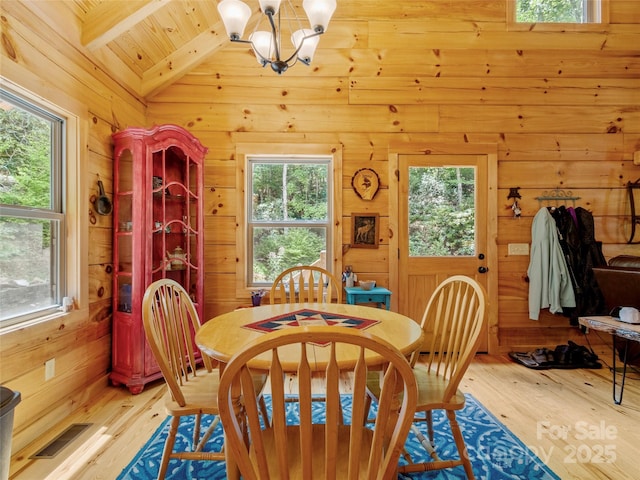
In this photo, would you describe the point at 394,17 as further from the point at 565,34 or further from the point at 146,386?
the point at 146,386

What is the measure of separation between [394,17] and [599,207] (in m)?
2.78

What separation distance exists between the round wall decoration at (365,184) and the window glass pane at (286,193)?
291 millimetres

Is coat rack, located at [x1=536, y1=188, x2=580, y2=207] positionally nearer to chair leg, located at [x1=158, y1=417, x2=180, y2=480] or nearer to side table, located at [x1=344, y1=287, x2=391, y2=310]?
side table, located at [x1=344, y1=287, x2=391, y2=310]

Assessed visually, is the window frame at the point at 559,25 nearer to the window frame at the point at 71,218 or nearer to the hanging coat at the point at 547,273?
the hanging coat at the point at 547,273

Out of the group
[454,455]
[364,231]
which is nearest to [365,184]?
[364,231]

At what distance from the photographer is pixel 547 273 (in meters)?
3.14

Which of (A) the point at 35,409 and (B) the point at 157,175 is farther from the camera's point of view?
(B) the point at 157,175

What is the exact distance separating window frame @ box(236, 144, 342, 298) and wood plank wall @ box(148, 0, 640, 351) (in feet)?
0.23

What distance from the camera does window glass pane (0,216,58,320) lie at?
180 centimetres

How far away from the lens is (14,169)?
6.10ft

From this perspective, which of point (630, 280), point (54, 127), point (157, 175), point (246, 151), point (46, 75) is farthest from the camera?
point (246, 151)

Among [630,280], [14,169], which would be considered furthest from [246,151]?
[630,280]

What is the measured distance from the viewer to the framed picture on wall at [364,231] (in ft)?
10.7

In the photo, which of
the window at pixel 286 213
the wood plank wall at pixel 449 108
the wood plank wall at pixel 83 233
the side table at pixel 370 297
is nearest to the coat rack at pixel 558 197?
the wood plank wall at pixel 449 108
